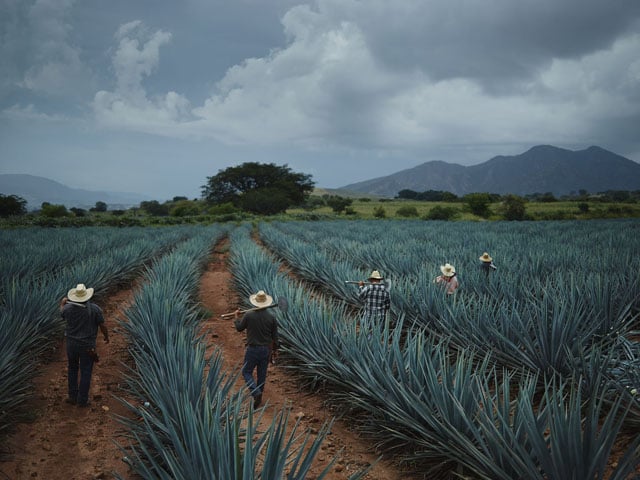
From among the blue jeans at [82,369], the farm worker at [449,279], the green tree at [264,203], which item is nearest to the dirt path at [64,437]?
the blue jeans at [82,369]

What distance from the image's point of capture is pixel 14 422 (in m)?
3.31

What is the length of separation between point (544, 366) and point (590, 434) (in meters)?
1.85

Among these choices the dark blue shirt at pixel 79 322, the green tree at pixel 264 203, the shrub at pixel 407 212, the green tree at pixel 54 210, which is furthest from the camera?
the green tree at pixel 264 203

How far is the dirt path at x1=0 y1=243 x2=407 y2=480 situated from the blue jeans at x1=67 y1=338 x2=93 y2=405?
0.14m

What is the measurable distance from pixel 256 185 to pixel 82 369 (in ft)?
196

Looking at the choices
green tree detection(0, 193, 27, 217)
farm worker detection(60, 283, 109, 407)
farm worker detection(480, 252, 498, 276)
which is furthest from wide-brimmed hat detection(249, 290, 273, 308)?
green tree detection(0, 193, 27, 217)

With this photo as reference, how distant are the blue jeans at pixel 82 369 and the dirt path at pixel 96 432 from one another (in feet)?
0.45

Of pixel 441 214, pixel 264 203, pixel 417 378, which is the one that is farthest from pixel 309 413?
pixel 264 203

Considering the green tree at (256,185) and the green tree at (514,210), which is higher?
the green tree at (256,185)

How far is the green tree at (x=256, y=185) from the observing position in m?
55.1

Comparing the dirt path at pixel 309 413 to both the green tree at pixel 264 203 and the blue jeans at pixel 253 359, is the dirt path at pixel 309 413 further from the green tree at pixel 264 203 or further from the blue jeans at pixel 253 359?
the green tree at pixel 264 203

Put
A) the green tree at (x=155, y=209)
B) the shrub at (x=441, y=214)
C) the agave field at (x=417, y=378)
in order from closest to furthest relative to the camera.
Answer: the agave field at (x=417, y=378) < the shrub at (x=441, y=214) < the green tree at (x=155, y=209)

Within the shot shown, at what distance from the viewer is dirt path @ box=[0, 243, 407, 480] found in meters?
2.86

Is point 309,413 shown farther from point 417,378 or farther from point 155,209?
point 155,209
